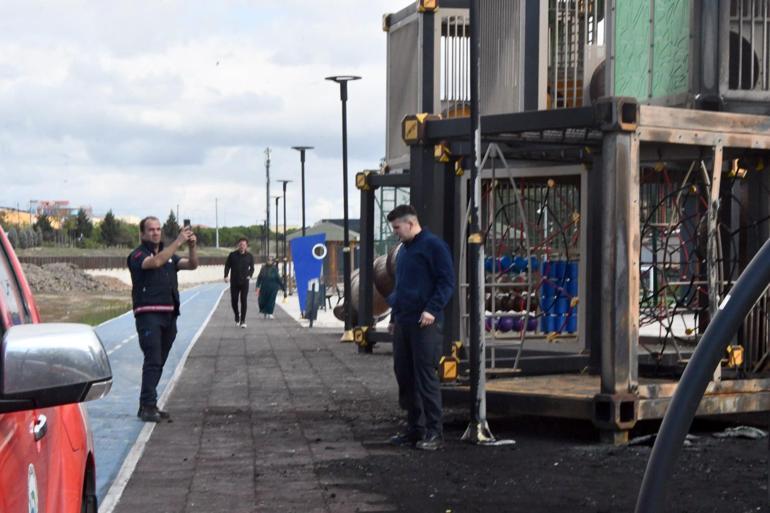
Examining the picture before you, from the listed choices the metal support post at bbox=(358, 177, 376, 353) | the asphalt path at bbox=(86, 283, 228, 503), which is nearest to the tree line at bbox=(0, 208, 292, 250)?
the asphalt path at bbox=(86, 283, 228, 503)

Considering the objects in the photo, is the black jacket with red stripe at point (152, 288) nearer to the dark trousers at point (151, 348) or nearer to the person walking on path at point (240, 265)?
the dark trousers at point (151, 348)

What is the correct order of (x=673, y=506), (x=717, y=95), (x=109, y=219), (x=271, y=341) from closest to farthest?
1. (x=673, y=506)
2. (x=717, y=95)
3. (x=271, y=341)
4. (x=109, y=219)

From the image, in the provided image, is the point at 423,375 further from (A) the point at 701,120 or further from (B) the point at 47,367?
(B) the point at 47,367

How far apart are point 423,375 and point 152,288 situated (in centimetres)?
308

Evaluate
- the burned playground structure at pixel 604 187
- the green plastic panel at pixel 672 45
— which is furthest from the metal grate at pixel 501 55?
the green plastic panel at pixel 672 45

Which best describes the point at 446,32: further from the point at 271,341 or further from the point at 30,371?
A: the point at 30,371

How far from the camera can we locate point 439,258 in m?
11.2

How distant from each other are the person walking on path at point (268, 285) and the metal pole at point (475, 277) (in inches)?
957

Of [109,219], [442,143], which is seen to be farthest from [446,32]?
[109,219]

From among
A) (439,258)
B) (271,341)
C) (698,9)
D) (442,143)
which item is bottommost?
(271,341)

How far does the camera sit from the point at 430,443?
1116cm

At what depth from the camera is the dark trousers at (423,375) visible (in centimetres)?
1117

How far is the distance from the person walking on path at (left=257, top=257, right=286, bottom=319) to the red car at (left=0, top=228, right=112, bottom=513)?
31442mm

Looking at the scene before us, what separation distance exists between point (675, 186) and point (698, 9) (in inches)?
95.5
